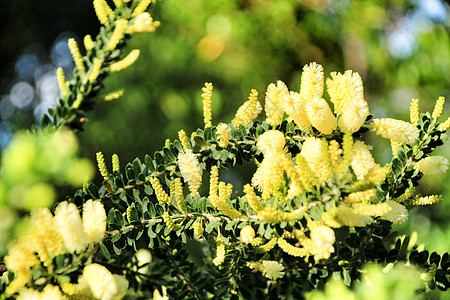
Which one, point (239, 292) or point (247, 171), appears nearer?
point (239, 292)

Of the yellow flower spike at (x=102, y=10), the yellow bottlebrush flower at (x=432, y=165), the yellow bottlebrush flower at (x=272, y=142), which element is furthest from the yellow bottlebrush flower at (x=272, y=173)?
the yellow flower spike at (x=102, y=10)

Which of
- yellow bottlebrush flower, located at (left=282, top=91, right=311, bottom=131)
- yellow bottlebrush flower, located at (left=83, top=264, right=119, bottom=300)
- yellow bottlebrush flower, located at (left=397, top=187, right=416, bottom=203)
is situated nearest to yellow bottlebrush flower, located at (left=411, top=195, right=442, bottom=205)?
yellow bottlebrush flower, located at (left=397, top=187, right=416, bottom=203)

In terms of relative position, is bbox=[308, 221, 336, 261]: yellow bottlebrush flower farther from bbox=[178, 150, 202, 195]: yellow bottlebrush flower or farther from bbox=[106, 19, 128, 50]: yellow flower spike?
bbox=[106, 19, 128, 50]: yellow flower spike

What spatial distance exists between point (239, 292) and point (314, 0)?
125 centimetres

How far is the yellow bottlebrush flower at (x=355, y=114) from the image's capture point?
0.99 feet

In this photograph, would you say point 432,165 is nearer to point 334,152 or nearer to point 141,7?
point 334,152

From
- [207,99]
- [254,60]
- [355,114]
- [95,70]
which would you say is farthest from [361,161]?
[254,60]

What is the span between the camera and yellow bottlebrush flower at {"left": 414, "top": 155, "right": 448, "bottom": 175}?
12.3 inches

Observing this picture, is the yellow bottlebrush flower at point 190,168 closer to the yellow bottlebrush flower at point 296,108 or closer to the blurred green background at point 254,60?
the yellow bottlebrush flower at point 296,108

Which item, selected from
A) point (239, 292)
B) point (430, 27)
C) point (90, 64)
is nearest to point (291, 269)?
point (239, 292)

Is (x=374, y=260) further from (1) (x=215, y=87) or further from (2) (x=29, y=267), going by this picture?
(1) (x=215, y=87)

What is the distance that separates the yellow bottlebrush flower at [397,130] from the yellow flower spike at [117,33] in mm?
229

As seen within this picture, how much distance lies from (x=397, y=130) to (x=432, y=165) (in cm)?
4

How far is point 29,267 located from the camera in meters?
0.26
